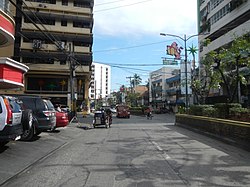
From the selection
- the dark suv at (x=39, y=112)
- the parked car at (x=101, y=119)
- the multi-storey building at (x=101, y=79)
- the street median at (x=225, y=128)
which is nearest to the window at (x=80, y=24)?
the parked car at (x=101, y=119)

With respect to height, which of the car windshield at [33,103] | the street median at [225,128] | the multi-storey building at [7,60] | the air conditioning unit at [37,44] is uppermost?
the air conditioning unit at [37,44]

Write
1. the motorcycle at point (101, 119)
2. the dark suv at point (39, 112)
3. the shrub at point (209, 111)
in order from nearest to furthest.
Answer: the dark suv at point (39, 112) < the shrub at point (209, 111) < the motorcycle at point (101, 119)

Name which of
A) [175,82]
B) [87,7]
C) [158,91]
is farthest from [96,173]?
[158,91]

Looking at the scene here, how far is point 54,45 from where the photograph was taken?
51.8 m

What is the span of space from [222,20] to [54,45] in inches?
1050

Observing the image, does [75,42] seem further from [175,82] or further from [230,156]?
[230,156]

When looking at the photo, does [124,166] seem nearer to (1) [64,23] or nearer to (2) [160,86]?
(1) [64,23]

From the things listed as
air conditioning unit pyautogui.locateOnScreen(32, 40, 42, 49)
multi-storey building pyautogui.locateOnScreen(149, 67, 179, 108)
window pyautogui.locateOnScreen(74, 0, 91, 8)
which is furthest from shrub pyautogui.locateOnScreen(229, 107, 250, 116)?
multi-storey building pyautogui.locateOnScreen(149, 67, 179, 108)

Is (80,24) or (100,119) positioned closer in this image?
(100,119)

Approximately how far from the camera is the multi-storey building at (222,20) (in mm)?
40747

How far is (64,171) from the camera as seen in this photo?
8.31 m

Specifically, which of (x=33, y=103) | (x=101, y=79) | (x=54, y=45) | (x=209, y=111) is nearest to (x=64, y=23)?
(x=54, y=45)

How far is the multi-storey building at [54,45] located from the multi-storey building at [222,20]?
66.4 feet

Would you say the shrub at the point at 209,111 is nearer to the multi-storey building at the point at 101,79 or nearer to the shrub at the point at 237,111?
the shrub at the point at 237,111
